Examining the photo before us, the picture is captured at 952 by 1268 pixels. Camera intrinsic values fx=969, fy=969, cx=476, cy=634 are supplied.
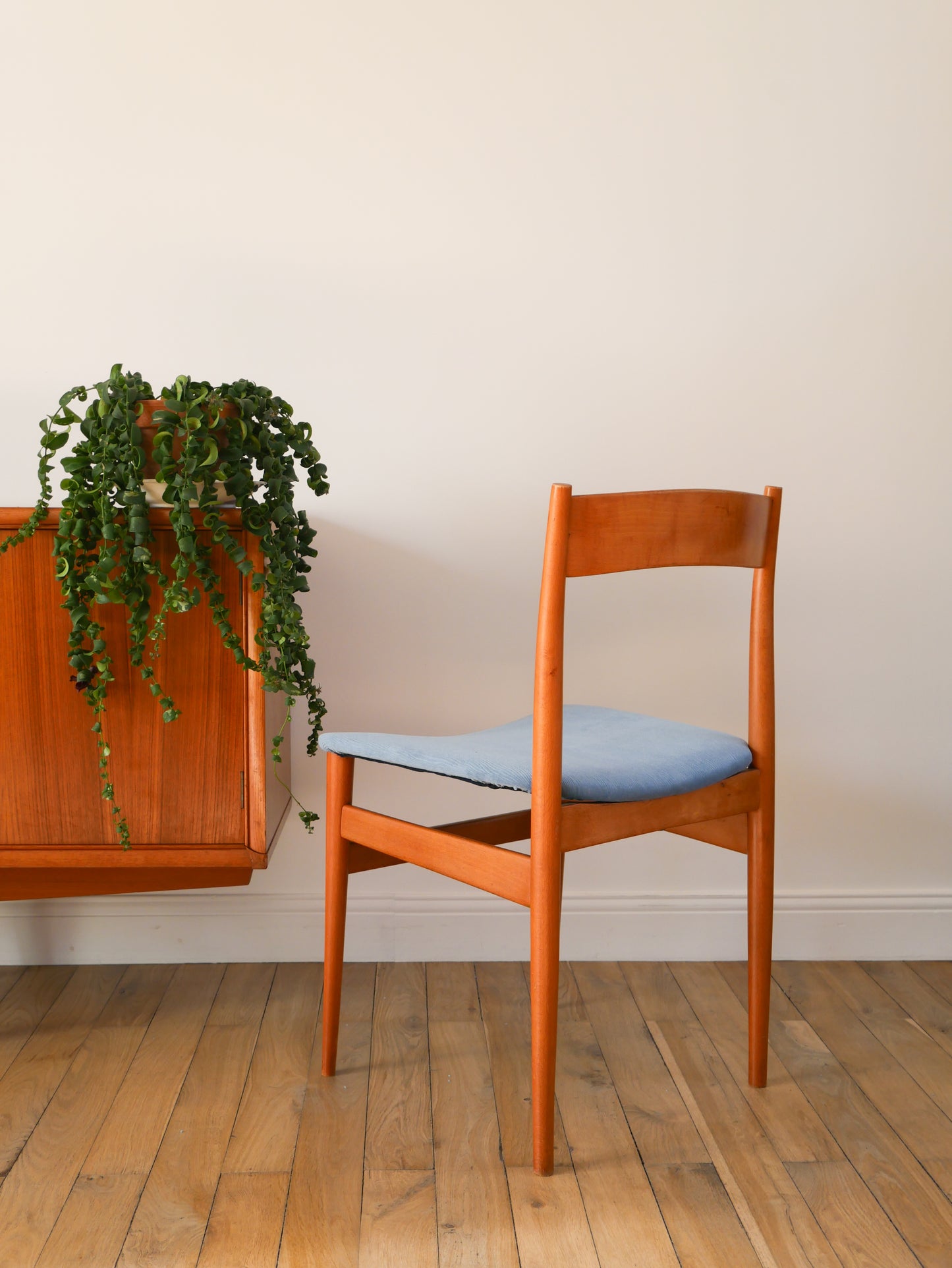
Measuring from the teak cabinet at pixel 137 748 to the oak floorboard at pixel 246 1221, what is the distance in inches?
16.0

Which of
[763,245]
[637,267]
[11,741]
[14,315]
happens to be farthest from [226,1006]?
[763,245]

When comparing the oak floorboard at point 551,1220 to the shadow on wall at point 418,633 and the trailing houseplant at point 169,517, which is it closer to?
the trailing houseplant at point 169,517

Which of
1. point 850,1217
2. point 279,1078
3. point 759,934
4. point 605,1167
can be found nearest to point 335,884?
point 279,1078

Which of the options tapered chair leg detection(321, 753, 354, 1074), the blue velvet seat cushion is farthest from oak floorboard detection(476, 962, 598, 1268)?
the blue velvet seat cushion

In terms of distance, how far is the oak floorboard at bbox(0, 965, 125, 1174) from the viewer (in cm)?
133

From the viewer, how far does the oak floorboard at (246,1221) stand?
107cm

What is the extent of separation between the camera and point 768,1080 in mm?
1470

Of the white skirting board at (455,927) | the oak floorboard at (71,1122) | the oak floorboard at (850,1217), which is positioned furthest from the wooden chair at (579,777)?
the white skirting board at (455,927)

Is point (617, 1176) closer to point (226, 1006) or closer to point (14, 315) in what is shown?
point (226, 1006)

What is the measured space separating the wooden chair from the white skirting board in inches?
17.7

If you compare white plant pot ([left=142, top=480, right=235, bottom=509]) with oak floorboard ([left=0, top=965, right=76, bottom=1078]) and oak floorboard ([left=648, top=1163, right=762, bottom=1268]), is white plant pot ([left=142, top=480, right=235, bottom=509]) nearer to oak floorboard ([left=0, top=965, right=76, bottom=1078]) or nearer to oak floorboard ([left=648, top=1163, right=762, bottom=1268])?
oak floorboard ([left=0, top=965, right=76, bottom=1078])

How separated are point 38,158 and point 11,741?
44.1 inches

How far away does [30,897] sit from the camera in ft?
4.95

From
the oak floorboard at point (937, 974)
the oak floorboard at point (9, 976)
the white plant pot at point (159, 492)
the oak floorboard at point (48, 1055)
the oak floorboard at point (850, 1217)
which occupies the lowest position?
the oak floorboard at point (937, 974)
